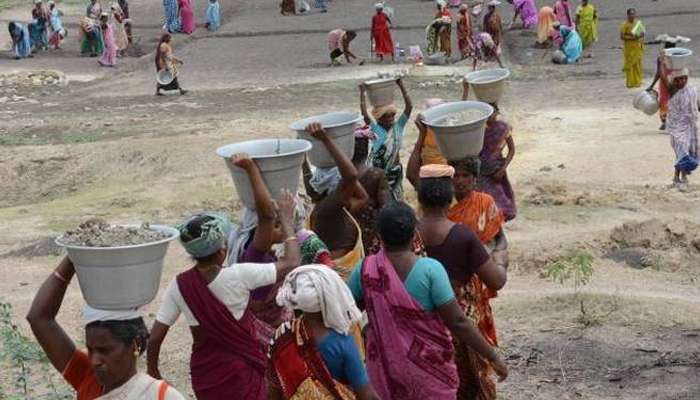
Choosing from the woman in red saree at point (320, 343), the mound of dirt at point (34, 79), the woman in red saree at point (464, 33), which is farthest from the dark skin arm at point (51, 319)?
the woman in red saree at point (464, 33)

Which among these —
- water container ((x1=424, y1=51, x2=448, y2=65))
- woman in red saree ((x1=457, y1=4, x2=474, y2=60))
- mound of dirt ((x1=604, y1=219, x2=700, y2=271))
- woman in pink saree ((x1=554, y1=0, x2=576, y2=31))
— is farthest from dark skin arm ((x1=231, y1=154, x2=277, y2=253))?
woman in pink saree ((x1=554, y1=0, x2=576, y2=31))

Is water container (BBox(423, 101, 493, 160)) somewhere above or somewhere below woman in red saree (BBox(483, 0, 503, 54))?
above

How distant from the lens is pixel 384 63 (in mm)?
23188

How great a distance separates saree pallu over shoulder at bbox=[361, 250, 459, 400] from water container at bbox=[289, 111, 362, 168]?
134 cm

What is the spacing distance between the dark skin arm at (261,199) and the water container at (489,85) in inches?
121

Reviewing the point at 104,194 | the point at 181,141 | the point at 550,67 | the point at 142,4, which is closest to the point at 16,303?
the point at 104,194

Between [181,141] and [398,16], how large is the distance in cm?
1586

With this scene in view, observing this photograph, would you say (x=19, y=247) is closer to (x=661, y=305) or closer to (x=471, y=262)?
(x=661, y=305)

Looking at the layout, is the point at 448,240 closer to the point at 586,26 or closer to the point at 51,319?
the point at 51,319

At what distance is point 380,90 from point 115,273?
4015 mm

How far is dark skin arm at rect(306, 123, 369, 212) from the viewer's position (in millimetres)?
5453

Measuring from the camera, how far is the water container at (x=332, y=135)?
568 cm

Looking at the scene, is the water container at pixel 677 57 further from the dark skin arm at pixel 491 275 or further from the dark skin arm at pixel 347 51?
the dark skin arm at pixel 347 51

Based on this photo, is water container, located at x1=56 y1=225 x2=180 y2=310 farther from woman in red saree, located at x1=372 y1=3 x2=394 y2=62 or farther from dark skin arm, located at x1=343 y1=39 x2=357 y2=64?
woman in red saree, located at x1=372 y1=3 x2=394 y2=62
